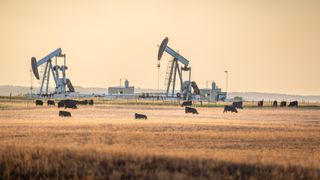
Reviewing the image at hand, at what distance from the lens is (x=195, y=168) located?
16609 millimetres

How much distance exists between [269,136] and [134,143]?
8.16 meters

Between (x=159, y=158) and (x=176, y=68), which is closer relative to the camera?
(x=159, y=158)

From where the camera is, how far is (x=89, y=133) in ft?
92.1

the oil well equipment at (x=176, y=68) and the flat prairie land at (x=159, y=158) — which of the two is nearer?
the flat prairie land at (x=159, y=158)

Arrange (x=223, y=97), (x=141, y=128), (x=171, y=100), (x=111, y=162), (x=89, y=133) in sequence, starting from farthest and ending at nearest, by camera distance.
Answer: (x=223, y=97) → (x=171, y=100) → (x=141, y=128) → (x=89, y=133) → (x=111, y=162)

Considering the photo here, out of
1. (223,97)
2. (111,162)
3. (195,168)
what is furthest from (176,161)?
(223,97)

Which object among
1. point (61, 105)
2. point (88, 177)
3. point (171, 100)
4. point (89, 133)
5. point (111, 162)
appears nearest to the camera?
point (88, 177)

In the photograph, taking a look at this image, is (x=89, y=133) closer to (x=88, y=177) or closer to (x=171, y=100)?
(x=88, y=177)

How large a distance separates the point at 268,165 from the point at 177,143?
7.19 metres

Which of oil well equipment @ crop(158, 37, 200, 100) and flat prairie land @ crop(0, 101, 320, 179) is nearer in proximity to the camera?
flat prairie land @ crop(0, 101, 320, 179)

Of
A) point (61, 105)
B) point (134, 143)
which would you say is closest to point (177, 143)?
point (134, 143)

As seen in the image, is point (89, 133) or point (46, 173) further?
point (89, 133)

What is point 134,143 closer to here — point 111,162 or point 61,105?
point 111,162

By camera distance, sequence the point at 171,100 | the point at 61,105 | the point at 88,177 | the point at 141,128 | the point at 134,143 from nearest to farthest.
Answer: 1. the point at 88,177
2. the point at 134,143
3. the point at 141,128
4. the point at 61,105
5. the point at 171,100
